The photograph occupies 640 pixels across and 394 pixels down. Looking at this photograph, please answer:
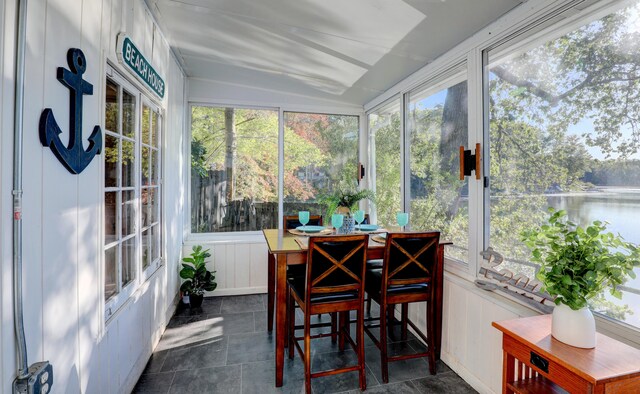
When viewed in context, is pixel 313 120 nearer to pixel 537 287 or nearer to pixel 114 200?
pixel 114 200

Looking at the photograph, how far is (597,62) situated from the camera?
1.58 meters

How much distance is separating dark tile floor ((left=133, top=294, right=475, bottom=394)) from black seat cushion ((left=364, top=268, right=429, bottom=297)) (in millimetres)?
602

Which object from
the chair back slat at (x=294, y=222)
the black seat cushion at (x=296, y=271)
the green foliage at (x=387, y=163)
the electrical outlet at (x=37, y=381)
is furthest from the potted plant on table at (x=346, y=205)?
the electrical outlet at (x=37, y=381)

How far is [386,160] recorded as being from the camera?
400 cm

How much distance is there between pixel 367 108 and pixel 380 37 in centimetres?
200

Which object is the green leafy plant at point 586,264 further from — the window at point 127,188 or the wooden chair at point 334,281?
the window at point 127,188

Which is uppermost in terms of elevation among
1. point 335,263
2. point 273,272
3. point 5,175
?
point 5,175

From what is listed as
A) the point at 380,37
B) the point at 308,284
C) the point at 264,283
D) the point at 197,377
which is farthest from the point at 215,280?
the point at 380,37

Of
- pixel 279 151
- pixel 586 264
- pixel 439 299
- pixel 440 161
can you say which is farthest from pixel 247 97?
pixel 586 264

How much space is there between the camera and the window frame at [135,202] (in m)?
1.75

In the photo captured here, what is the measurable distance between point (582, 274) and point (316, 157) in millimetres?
3489

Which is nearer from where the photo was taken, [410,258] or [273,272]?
[410,258]

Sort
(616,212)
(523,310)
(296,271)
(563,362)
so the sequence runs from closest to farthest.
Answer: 1. (563,362)
2. (616,212)
3. (523,310)
4. (296,271)

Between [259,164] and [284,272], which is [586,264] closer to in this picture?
[284,272]
